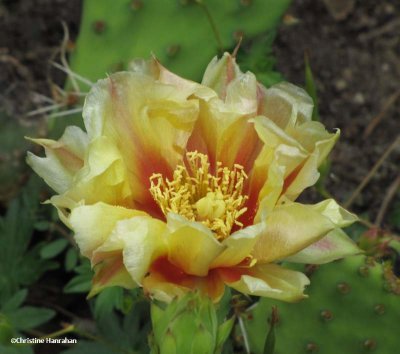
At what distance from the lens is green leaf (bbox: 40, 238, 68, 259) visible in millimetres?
1739

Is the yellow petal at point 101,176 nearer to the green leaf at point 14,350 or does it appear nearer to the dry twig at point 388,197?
the green leaf at point 14,350

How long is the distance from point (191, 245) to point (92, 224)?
12 cm

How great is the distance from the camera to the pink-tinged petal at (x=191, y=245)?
0.99 metres

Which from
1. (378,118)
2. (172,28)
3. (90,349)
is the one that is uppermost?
(172,28)

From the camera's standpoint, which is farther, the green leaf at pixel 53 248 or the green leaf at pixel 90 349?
the green leaf at pixel 53 248

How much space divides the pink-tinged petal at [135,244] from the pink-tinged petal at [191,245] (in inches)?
1.0

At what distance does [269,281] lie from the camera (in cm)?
105

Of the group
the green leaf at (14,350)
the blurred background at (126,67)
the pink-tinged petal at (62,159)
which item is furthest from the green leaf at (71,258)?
the pink-tinged petal at (62,159)

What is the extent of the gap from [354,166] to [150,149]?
1.12 meters

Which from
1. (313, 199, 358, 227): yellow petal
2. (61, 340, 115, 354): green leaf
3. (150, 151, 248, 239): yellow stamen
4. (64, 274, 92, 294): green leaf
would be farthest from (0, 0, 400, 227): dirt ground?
(313, 199, 358, 227): yellow petal

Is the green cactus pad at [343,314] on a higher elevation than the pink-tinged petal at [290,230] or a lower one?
lower

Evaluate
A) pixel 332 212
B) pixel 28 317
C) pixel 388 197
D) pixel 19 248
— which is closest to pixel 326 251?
pixel 332 212

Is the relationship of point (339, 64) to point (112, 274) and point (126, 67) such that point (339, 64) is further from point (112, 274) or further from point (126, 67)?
point (112, 274)

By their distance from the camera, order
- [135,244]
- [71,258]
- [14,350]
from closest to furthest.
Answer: [135,244] < [14,350] < [71,258]
